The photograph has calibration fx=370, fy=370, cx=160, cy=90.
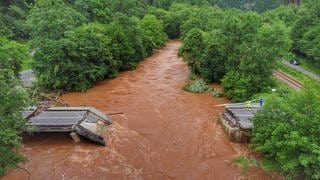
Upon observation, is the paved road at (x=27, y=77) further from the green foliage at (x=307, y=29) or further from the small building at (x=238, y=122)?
the green foliage at (x=307, y=29)

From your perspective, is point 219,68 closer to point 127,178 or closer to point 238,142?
point 238,142

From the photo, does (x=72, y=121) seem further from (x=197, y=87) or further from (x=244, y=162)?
(x=197, y=87)

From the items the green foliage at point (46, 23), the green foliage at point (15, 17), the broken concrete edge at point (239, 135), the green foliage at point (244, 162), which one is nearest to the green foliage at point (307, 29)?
the broken concrete edge at point (239, 135)

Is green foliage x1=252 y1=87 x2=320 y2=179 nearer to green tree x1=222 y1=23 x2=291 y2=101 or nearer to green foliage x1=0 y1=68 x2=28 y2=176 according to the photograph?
green foliage x1=0 y1=68 x2=28 y2=176

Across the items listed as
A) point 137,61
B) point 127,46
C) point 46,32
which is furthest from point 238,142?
point 137,61

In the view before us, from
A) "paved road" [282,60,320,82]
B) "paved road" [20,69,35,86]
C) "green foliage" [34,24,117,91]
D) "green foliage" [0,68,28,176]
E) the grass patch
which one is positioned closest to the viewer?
"green foliage" [0,68,28,176]

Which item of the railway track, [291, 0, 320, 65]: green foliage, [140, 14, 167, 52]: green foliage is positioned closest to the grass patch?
the railway track
